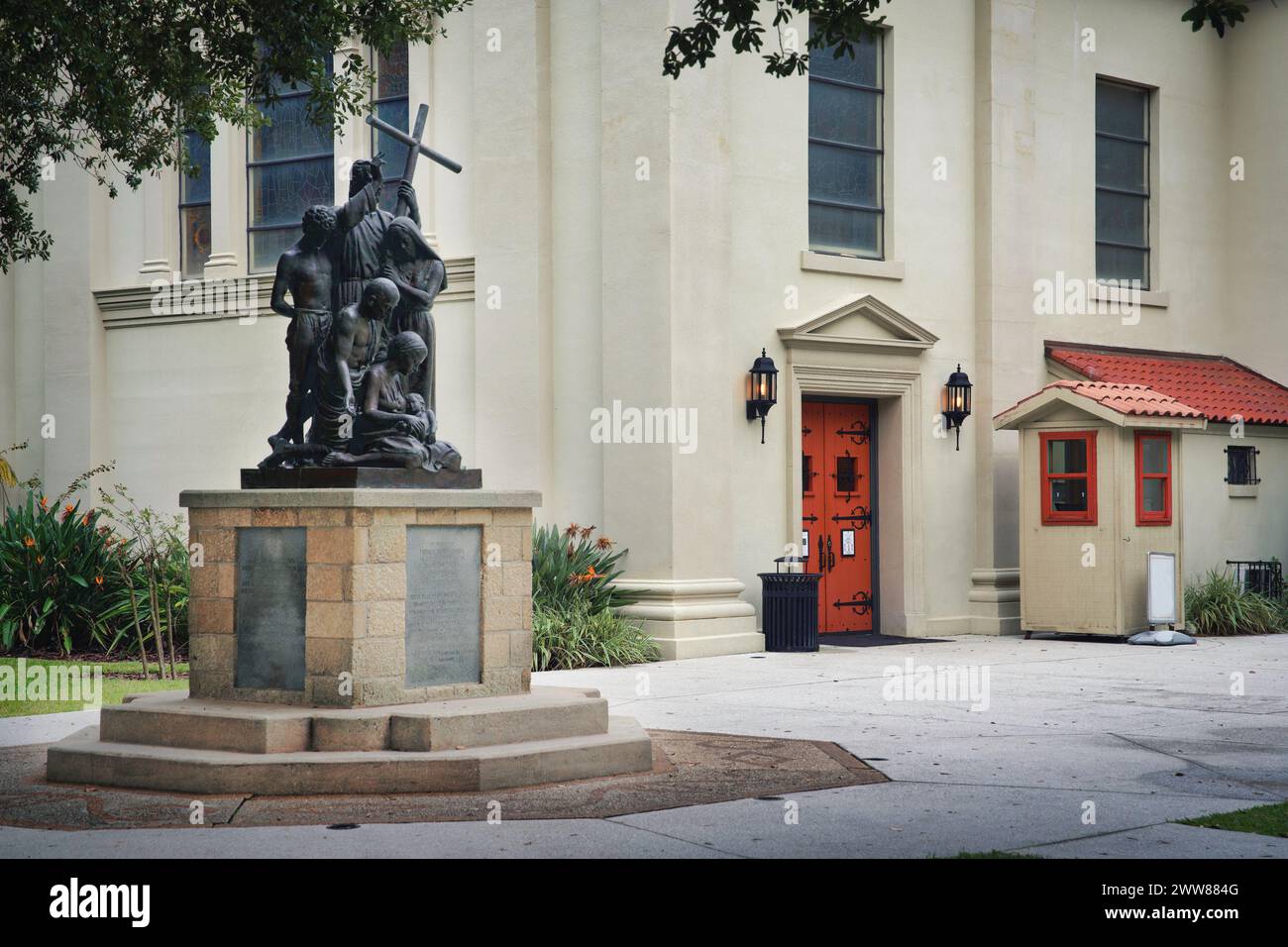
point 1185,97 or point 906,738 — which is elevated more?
point 1185,97

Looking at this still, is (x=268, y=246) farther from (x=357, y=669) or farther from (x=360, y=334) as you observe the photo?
(x=357, y=669)

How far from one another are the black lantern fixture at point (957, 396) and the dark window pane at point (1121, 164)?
15.3 ft

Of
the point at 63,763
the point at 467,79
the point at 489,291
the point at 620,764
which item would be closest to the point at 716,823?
the point at 620,764

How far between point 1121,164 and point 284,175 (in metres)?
12.1

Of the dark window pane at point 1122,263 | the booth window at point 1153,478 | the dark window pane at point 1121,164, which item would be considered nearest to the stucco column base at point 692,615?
the booth window at point 1153,478

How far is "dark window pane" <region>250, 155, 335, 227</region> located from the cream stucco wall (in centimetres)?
30

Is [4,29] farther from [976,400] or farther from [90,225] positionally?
[976,400]

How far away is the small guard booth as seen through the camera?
18141mm

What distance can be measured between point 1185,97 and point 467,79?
11.4 m

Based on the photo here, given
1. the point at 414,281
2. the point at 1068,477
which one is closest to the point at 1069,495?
the point at 1068,477

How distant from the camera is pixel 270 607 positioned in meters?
9.30

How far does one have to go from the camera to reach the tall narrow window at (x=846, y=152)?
62.0 feet

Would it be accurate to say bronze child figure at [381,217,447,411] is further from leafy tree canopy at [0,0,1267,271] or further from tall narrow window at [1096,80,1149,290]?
tall narrow window at [1096,80,1149,290]

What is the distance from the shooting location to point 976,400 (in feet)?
65.7
